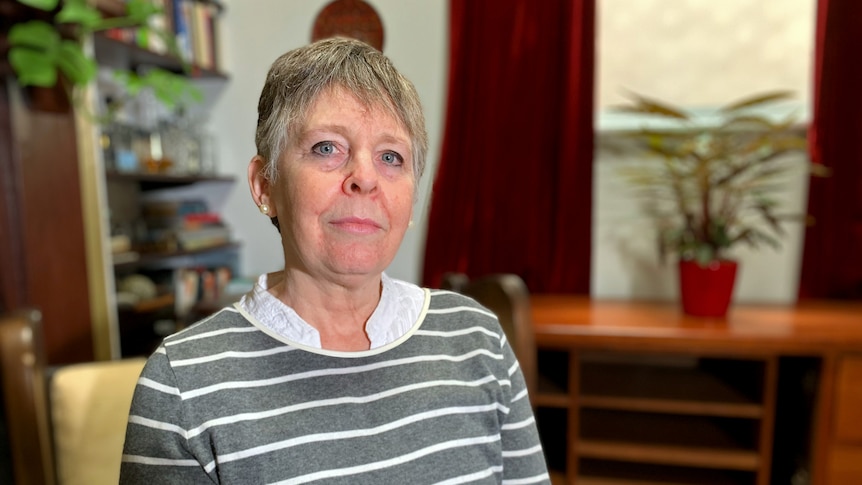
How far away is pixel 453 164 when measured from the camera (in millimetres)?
522

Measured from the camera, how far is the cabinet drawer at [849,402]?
125cm

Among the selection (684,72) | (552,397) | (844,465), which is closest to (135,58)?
(552,397)

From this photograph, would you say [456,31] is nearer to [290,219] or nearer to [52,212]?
[290,219]

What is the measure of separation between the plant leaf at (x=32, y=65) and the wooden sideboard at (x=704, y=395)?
3.98 ft

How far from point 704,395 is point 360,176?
1.37 metres

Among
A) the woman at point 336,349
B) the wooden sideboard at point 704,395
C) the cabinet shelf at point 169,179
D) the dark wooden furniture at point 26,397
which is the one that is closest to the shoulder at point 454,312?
the woman at point 336,349

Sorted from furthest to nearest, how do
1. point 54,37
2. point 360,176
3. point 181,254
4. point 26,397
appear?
point 54,37
point 26,397
point 181,254
point 360,176

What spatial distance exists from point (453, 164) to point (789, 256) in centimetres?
166

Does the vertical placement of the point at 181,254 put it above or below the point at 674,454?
above

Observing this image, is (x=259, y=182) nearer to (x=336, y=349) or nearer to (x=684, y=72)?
(x=336, y=349)

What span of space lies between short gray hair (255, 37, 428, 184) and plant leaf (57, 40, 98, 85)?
906mm

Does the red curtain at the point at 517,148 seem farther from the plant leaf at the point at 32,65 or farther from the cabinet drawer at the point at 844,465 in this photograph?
the plant leaf at the point at 32,65

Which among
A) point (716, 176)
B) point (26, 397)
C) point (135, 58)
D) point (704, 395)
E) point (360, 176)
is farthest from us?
point (716, 176)

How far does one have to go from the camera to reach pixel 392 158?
1.18 ft
